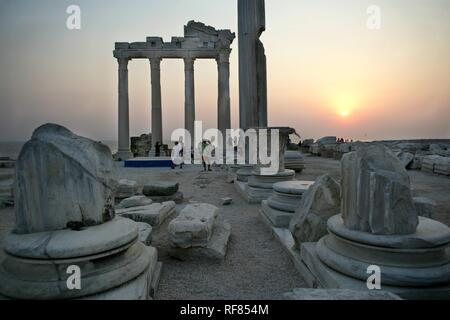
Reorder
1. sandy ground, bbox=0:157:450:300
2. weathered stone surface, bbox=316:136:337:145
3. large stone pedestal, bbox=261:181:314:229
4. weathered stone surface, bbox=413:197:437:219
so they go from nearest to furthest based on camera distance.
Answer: sandy ground, bbox=0:157:450:300 < weathered stone surface, bbox=413:197:437:219 < large stone pedestal, bbox=261:181:314:229 < weathered stone surface, bbox=316:136:337:145

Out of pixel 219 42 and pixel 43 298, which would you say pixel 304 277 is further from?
pixel 219 42

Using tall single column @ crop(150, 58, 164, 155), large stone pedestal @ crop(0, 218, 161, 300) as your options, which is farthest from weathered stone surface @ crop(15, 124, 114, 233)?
tall single column @ crop(150, 58, 164, 155)

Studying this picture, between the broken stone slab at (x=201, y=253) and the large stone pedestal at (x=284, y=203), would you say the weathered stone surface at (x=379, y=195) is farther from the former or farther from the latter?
the large stone pedestal at (x=284, y=203)

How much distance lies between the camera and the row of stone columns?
2605cm

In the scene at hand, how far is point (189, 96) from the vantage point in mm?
27047

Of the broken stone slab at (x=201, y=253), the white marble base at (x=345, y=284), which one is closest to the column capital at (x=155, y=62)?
the broken stone slab at (x=201, y=253)

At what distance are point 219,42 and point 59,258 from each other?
1019 inches

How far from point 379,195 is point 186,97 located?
2508cm

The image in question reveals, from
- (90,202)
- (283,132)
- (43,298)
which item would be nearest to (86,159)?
(90,202)

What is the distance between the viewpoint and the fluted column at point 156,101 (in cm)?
2705

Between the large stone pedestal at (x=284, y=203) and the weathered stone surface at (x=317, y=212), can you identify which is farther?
the large stone pedestal at (x=284, y=203)

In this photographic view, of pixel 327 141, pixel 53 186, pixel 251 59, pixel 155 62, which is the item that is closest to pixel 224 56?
pixel 155 62

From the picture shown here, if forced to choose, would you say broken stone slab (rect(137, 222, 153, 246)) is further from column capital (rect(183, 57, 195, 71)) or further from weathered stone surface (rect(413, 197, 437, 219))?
column capital (rect(183, 57, 195, 71))

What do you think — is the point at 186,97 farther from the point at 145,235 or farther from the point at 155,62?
the point at 145,235
